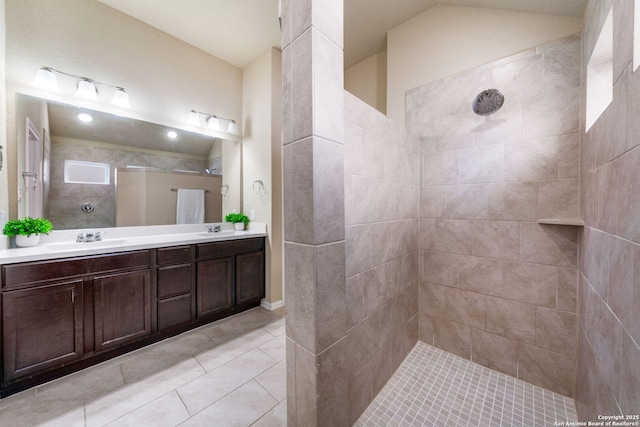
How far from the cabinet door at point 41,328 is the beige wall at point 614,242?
9.27ft

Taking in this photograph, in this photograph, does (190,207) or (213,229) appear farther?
(213,229)

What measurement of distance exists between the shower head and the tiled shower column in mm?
1300

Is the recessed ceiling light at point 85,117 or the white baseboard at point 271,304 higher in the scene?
the recessed ceiling light at point 85,117

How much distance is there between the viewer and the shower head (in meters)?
1.67

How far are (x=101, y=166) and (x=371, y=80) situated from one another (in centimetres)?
299

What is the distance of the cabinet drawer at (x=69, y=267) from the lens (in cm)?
144

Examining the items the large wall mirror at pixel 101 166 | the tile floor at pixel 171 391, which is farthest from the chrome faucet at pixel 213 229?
the tile floor at pixel 171 391

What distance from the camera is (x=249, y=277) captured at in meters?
2.72

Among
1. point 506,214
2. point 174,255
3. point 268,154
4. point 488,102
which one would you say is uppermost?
point 488,102

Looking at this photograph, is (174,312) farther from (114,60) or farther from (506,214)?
(506,214)

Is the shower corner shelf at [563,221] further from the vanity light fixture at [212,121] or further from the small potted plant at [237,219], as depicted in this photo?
the vanity light fixture at [212,121]

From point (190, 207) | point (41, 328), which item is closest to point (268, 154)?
point (190, 207)

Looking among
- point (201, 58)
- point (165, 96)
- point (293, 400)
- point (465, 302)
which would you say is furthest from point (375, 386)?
point (201, 58)

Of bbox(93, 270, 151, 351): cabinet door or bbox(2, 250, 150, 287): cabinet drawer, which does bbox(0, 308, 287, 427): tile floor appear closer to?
bbox(93, 270, 151, 351): cabinet door
